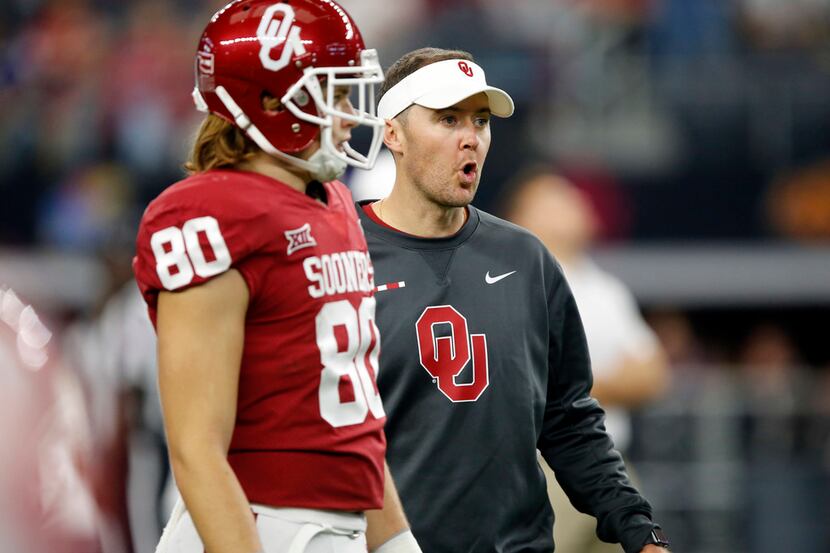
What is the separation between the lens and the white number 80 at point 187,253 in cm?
298

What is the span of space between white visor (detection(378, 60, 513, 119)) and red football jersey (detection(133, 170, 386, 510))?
122 cm

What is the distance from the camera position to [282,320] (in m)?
3.13

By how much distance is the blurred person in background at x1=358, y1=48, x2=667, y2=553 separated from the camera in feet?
13.9

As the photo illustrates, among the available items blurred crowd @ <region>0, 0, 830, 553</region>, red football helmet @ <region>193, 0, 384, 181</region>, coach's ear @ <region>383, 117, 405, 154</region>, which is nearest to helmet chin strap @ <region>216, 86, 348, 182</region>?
red football helmet @ <region>193, 0, 384, 181</region>

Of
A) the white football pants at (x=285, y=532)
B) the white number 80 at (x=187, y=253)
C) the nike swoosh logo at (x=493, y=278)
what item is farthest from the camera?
the nike swoosh logo at (x=493, y=278)

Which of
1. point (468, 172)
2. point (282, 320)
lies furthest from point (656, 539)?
point (282, 320)

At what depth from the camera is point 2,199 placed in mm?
12695

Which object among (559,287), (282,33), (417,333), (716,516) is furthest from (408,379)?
(716,516)

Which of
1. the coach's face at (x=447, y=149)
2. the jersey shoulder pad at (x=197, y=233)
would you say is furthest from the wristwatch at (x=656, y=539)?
the jersey shoulder pad at (x=197, y=233)

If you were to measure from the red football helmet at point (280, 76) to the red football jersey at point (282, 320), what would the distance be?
0.31 feet

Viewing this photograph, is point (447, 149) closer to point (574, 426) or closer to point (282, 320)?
point (574, 426)

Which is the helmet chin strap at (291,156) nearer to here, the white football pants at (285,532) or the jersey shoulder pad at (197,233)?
the jersey shoulder pad at (197,233)

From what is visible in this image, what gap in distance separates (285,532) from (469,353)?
1.24 m

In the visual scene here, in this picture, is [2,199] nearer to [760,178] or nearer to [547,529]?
[760,178]
